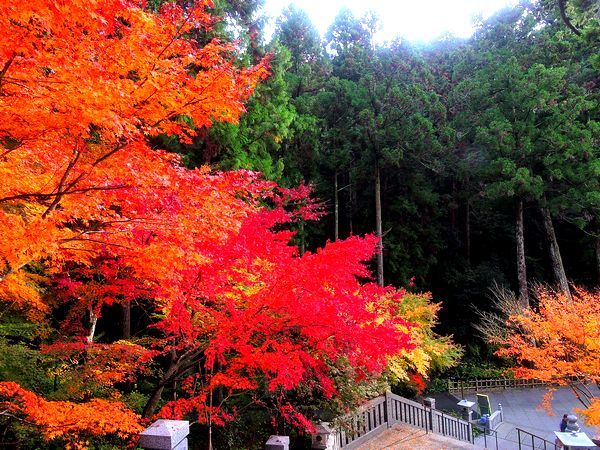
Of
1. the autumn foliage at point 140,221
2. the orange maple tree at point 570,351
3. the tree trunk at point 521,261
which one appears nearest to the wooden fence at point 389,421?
the autumn foliage at point 140,221

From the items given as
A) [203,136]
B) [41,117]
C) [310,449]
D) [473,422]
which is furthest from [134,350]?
[473,422]

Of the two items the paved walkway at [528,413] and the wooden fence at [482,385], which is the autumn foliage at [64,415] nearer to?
the paved walkway at [528,413]

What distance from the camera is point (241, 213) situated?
19.2 feet

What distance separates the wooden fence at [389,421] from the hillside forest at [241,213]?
23.3 inches

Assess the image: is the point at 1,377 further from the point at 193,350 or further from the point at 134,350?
the point at 193,350

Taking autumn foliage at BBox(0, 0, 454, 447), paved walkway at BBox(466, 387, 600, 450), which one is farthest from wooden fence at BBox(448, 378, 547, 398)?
autumn foliage at BBox(0, 0, 454, 447)

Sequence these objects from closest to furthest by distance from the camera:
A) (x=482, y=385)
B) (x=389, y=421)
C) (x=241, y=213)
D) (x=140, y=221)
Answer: (x=140, y=221) → (x=241, y=213) → (x=389, y=421) → (x=482, y=385)

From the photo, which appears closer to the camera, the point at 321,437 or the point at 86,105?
the point at 86,105

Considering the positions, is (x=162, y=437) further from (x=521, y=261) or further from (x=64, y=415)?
(x=521, y=261)

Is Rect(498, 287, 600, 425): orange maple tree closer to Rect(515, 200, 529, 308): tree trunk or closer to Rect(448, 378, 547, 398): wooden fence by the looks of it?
Rect(448, 378, 547, 398): wooden fence

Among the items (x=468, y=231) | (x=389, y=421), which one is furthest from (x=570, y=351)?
(x=468, y=231)

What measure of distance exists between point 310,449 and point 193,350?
3.05 metres

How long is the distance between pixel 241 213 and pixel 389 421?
7.10 metres

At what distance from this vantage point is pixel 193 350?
24.3 ft
